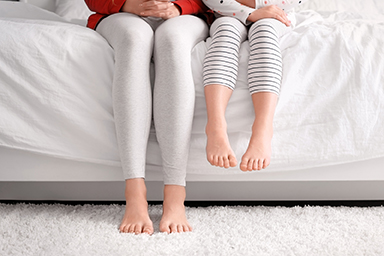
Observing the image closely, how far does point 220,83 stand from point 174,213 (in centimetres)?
34

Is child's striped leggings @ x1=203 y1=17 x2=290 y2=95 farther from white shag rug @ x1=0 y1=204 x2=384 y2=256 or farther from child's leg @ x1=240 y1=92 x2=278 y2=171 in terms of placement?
white shag rug @ x1=0 y1=204 x2=384 y2=256

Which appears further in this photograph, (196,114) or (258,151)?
(196,114)

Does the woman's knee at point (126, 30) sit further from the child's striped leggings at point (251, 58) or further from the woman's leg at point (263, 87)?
the woman's leg at point (263, 87)

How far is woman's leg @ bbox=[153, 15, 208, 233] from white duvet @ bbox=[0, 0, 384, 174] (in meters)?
0.05

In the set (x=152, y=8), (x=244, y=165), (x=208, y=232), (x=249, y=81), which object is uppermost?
(x=152, y=8)

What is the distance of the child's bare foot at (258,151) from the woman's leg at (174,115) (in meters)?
0.16

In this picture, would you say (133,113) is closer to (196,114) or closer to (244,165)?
(196,114)

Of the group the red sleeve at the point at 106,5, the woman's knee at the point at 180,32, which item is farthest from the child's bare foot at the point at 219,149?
the red sleeve at the point at 106,5

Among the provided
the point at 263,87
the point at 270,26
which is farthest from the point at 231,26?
the point at 263,87

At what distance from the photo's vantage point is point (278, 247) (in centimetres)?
79

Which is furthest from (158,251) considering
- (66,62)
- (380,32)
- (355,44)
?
(380,32)

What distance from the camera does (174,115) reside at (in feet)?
2.87

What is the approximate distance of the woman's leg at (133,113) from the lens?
87 cm

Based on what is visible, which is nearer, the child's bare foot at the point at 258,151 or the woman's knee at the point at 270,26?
the child's bare foot at the point at 258,151
